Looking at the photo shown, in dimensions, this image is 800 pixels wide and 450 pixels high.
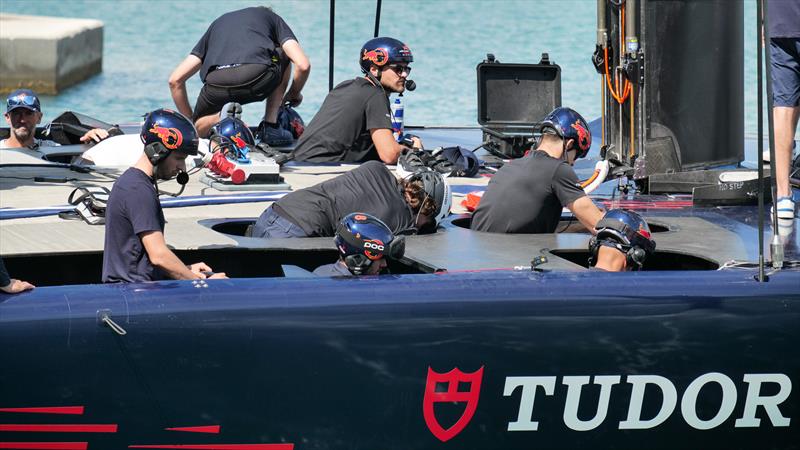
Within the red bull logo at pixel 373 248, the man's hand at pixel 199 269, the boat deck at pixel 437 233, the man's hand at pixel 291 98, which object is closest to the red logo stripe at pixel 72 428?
the man's hand at pixel 199 269

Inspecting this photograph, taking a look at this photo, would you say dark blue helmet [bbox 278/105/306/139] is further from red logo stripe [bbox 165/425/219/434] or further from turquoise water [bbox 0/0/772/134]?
turquoise water [bbox 0/0/772/134]

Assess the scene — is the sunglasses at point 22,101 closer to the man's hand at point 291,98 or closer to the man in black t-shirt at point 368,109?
the man's hand at point 291,98

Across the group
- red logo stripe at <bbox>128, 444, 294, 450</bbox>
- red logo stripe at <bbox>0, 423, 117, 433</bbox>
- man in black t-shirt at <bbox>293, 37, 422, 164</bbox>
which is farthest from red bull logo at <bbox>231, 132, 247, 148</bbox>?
red logo stripe at <bbox>0, 423, 117, 433</bbox>

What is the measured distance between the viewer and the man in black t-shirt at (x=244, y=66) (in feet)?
31.4

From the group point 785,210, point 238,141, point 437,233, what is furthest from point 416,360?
point 238,141

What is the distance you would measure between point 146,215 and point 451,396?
123 centimetres

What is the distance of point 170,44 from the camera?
34750 mm

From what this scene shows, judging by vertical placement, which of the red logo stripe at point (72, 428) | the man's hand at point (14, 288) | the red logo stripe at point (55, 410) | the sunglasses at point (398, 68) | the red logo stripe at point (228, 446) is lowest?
the red logo stripe at point (228, 446)

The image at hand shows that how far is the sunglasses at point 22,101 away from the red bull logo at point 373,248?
4.49 metres

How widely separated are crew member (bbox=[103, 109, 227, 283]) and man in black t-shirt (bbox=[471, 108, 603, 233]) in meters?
1.68

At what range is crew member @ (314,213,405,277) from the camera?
17.8 ft

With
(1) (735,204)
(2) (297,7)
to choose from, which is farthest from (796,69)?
(2) (297,7)

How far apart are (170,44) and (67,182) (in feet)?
89.5

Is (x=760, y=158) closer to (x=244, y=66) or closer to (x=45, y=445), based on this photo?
(x=45, y=445)
